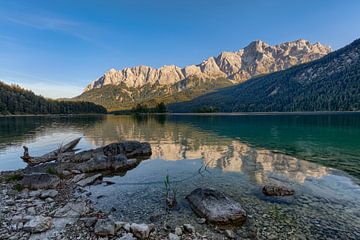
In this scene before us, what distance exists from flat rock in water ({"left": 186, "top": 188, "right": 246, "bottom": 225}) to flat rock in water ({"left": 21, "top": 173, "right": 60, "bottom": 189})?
44.7 feet

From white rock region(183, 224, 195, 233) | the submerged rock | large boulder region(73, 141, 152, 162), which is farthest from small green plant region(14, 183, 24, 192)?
white rock region(183, 224, 195, 233)

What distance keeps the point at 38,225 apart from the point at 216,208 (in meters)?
11.0

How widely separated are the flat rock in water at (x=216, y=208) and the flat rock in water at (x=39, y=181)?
13.6m

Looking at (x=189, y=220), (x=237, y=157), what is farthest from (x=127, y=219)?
(x=237, y=157)

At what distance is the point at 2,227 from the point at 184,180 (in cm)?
1568

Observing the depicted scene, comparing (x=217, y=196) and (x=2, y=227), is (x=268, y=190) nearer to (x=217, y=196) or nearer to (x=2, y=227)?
(x=217, y=196)

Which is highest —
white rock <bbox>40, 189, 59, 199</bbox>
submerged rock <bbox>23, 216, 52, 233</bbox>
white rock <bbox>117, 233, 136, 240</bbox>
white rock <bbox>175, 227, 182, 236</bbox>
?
submerged rock <bbox>23, 216, 52, 233</bbox>

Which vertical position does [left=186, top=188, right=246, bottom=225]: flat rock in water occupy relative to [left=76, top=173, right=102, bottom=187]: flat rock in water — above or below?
above

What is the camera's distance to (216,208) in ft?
50.3

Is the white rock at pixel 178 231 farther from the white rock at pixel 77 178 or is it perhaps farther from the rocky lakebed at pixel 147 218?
the white rock at pixel 77 178

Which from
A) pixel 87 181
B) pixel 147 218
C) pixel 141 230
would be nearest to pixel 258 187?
pixel 147 218

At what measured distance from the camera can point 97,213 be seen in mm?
15820

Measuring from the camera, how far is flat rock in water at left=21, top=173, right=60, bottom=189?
67.3 feet

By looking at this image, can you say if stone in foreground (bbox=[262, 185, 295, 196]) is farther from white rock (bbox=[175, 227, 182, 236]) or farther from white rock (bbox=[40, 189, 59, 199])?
white rock (bbox=[40, 189, 59, 199])
